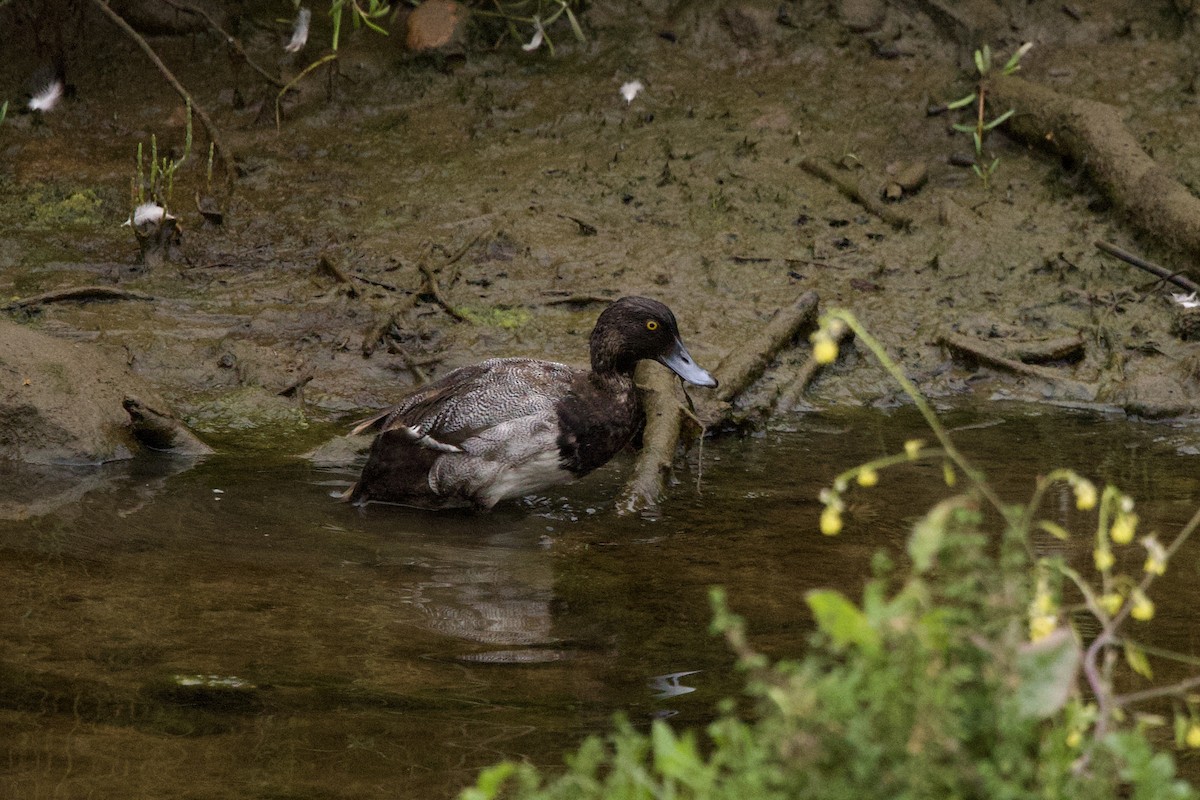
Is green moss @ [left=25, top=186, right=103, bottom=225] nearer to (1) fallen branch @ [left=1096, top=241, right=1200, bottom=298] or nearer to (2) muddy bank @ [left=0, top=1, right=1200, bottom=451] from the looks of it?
(2) muddy bank @ [left=0, top=1, right=1200, bottom=451]

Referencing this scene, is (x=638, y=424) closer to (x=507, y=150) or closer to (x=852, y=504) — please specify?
(x=852, y=504)

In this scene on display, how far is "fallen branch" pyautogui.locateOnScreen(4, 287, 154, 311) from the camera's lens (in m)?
8.05

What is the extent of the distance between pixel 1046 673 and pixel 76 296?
706 centimetres

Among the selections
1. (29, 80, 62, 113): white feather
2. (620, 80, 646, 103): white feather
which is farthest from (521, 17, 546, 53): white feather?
(29, 80, 62, 113): white feather

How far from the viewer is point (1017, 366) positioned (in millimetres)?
8070

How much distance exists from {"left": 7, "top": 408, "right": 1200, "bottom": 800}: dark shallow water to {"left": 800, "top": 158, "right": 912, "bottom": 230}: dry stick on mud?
1961 mm

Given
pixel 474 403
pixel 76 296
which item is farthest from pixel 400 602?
pixel 76 296

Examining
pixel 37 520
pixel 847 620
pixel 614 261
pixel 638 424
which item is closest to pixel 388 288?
pixel 614 261

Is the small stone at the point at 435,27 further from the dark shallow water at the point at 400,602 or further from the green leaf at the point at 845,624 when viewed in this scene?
the green leaf at the point at 845,624

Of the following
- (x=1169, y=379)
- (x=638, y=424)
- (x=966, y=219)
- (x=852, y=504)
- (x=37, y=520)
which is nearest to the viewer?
(x=37, y=520)

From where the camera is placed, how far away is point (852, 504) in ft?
21.2

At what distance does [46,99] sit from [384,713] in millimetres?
7308

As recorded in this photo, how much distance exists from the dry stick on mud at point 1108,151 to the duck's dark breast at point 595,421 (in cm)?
384

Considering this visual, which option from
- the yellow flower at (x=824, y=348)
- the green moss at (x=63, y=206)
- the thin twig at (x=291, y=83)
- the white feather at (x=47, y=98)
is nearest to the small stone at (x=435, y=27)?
the thin twig at (x=291, y=83)
